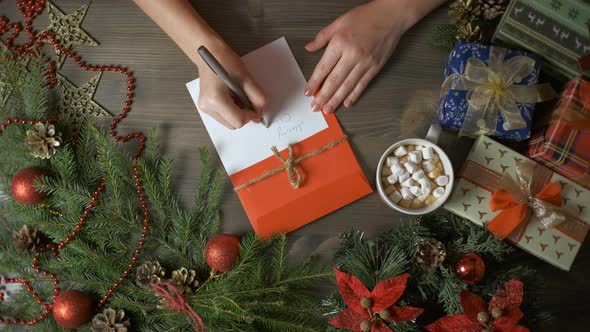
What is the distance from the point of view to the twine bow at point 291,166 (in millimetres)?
870

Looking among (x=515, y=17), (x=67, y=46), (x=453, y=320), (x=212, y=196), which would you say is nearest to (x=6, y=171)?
(x=67, y=46)

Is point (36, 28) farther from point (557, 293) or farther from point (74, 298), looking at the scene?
point (557, 293)

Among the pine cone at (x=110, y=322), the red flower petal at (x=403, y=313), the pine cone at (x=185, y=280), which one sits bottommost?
the pine cone at (x=110, y=322)

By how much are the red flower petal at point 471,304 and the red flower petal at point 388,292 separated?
9 cm

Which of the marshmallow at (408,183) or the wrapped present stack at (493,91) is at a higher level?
the wrapped present stack at (493,91)

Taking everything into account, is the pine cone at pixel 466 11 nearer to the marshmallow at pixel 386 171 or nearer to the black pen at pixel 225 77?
the marshmallow at pixel 386 171

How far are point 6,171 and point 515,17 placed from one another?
104 cm

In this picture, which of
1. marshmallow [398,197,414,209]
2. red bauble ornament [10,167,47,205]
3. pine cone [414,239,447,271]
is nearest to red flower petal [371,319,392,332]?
pine cone [414,239,447,271]

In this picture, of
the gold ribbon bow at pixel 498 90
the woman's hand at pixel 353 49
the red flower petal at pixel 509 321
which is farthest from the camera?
the woman's hand at pixel 353 49

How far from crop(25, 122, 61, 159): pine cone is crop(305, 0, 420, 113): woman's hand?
1.69 feet

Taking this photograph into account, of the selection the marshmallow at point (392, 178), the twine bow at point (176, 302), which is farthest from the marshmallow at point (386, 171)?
the twine bow at point (176, 302)

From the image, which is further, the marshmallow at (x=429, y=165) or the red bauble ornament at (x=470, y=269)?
the marshmallow at (x=429, y=165)

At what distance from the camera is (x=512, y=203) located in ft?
2.51

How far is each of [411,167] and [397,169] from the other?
0.09 ft
